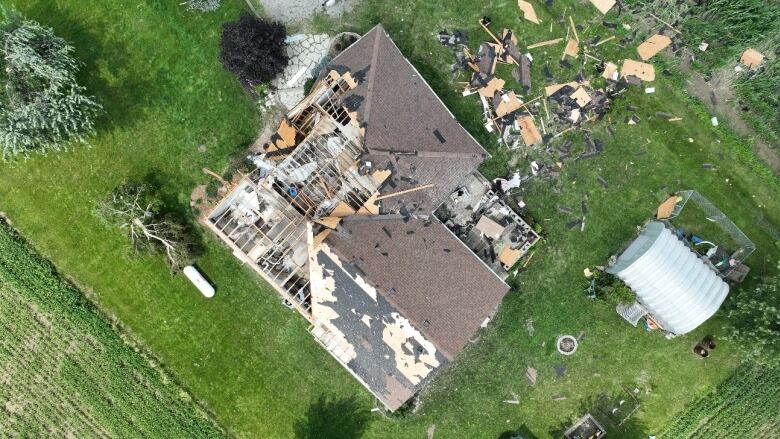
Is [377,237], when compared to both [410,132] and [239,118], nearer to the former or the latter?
[410,132]

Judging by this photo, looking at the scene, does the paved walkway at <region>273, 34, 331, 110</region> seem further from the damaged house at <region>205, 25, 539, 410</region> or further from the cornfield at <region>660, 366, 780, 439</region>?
the cornfield at <region>660, 366, 780, 439</region>

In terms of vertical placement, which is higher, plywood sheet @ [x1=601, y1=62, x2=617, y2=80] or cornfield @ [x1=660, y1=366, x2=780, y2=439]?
plywood sheet @ [x1=601, y1=62, x2=617, y2=80]

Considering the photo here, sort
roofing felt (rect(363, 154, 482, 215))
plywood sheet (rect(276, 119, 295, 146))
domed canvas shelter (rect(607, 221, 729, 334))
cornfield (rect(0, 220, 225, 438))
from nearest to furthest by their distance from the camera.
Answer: roofing felt (rect(363, 154, 482, 215)) < domed canvas shelter (rect(607, 221, 729, 334)) < plywood sheet (rect(276, 119, 295, 146)) < cornfield (rect(0, 220, 225, 438))

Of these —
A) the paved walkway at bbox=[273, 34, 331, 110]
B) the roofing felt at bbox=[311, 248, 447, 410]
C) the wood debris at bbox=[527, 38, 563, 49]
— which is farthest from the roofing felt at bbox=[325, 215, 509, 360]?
the wood debris at bbox=[527, 38, 563, 49]

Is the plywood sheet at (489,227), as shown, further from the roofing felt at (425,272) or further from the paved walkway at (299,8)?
the paved walkway at (299,8)

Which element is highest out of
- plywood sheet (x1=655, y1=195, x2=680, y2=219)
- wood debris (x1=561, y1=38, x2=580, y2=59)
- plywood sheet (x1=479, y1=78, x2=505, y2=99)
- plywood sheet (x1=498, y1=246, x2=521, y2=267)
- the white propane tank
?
wood debris (x1=561, y1=38, x2=580, y2=59)

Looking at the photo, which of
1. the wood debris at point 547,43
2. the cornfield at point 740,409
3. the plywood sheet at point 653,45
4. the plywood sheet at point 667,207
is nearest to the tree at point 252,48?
the wood debris at point 547,43
